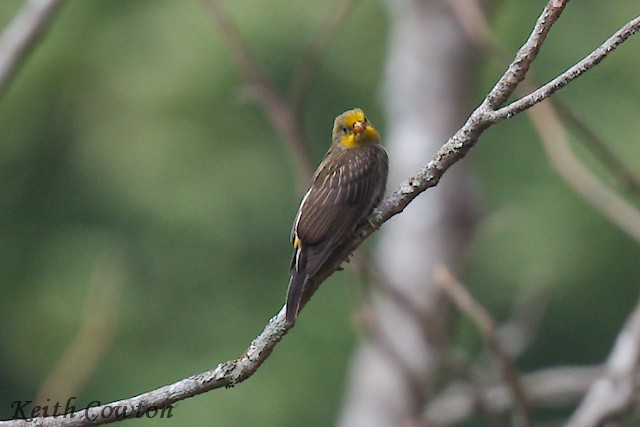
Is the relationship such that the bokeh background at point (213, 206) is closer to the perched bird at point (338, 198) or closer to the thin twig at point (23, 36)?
the thin twig at point (23, 36)

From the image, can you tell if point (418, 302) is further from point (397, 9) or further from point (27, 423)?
point (27, 423)

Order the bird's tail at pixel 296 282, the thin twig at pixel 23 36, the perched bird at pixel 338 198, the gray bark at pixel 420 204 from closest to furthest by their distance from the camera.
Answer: the bird's tail at pixel 296 282
the perched bird at pixel 338 198
the thin twig at pixel 23 36
the gray bark at pixel 420 204

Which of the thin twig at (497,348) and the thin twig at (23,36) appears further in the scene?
the thin twig at (23,36)

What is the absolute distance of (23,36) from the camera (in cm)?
418

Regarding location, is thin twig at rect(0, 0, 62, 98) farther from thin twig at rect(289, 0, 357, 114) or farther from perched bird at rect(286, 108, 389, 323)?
perched bird at rect(286, 108, 389, 323)

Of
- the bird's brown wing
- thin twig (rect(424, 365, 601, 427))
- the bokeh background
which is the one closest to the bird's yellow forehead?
the bird's brown wing

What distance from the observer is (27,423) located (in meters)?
2.50

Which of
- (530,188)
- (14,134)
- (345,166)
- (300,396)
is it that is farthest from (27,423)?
(14,134)

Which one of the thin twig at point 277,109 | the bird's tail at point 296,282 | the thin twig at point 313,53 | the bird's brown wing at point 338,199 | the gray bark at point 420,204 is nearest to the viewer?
the bird's tail at point 296,282

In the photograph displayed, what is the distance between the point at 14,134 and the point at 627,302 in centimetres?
1048

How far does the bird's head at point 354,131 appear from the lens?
3.92m

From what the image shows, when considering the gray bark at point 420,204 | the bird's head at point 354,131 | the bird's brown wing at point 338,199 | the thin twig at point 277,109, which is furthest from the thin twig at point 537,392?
the bird's brown wing at point 338,199

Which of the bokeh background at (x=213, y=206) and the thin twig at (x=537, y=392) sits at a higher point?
the thin twig at (x=537, y=392)

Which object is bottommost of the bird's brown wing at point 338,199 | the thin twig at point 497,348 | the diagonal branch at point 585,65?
the thin twig at point 497,348
